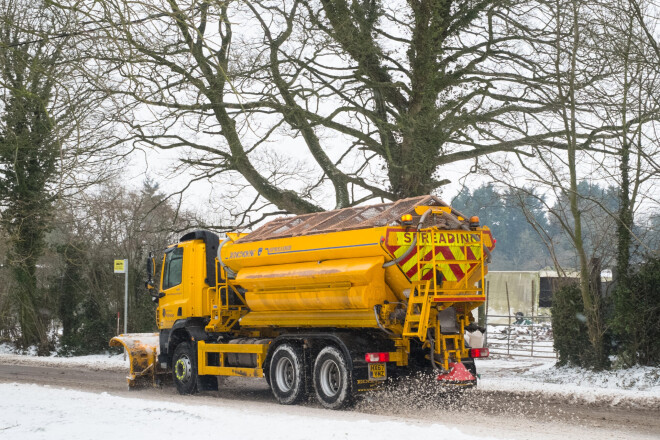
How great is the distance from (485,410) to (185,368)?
6.43 m

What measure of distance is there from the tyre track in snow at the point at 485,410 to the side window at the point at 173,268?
86.7 inches

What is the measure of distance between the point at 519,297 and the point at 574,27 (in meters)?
29.8

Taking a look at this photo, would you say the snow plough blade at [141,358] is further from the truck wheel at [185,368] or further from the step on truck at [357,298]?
the step on truck at [357,298]

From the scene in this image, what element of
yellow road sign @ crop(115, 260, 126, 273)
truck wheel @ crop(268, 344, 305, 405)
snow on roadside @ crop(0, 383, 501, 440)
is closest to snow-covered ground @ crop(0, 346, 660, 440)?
snow on roadside @ crop(0, 383, 501, 440)

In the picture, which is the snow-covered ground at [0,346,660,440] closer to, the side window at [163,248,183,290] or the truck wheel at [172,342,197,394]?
the truck wheel at [172,342,197,394]

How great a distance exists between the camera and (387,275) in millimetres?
11453

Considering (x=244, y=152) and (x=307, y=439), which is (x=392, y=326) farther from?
(x=244, y=152)

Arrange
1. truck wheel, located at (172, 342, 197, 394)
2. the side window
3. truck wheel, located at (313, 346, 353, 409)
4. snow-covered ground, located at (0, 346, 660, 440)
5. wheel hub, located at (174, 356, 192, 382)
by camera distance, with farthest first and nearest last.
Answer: the side window
wheel hub, located at (174, 356, 192, 382)
truck wheel, located at (172, 342, 197, 394)
truck wheel, located at (313, 346, 353, 409)
snow-covered ground, located at (0, 346, 660, 440)

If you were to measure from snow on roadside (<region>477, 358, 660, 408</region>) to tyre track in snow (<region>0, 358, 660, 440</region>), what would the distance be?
0.48m

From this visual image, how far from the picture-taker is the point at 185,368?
15211 mm

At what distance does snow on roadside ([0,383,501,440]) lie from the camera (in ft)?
26.2

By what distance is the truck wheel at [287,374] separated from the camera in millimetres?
12538

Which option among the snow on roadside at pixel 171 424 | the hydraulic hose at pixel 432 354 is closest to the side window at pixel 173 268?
the snow on roadside at pixel 171 424

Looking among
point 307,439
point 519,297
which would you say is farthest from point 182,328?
point 519,297
